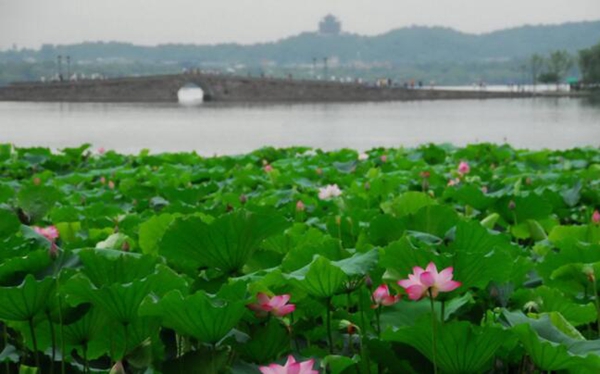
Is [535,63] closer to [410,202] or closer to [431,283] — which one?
[410,202]

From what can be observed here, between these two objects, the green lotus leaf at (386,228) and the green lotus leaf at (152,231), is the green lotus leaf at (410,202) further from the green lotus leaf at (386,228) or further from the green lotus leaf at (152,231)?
the green lotus leaf at (152,231)

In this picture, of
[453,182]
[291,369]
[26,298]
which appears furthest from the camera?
[453,182]

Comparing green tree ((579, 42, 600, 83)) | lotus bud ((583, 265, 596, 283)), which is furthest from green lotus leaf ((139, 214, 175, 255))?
green tree ((579, 42, 600, 83))

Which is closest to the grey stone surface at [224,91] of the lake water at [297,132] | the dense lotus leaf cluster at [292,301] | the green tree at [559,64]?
the green tree at [559,64]

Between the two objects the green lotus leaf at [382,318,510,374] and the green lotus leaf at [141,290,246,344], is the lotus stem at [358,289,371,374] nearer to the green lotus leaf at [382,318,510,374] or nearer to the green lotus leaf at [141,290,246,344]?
the green lotus leaf at [382,318,510,374]

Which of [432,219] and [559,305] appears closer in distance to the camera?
[559,305]

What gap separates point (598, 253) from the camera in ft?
4.81

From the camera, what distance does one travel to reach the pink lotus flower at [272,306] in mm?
1170

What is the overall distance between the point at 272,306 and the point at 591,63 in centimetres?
6597

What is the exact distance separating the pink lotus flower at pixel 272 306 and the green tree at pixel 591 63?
65.1m

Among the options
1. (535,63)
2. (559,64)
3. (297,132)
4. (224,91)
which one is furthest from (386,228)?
(535,63)

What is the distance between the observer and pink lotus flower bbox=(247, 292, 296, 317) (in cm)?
117

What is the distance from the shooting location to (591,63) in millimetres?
63156

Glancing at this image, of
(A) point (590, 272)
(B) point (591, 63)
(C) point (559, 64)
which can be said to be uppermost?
(C) point (559, 64)
